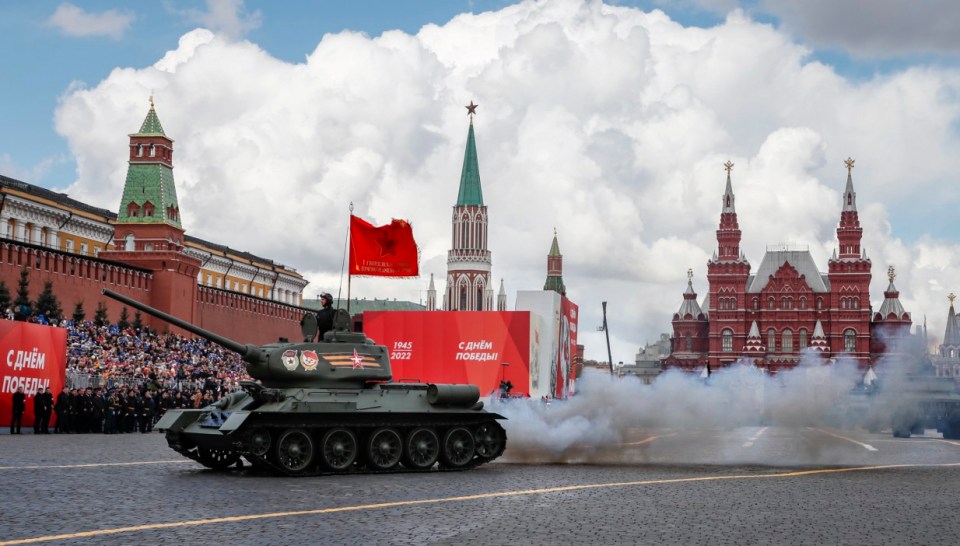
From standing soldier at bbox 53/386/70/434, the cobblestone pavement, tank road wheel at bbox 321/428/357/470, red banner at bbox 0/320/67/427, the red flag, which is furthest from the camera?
standing soldier at bbox 53/386/70/434

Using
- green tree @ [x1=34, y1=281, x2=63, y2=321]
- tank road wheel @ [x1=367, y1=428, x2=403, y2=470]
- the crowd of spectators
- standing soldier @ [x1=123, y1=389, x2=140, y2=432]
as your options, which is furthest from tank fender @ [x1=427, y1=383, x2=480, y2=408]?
green tree @ [x1=34, y1=281, x2=63, y2=321]

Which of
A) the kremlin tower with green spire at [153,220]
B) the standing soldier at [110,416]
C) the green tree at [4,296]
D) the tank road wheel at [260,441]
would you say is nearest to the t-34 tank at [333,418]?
the tank road wheel at [260,441]

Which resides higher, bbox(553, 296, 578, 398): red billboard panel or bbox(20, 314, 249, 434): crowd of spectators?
bbox(553, 296, 578, 398): red billboard panel

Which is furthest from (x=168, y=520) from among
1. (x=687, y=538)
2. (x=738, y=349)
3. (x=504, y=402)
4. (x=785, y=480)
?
(x=738, y=349)

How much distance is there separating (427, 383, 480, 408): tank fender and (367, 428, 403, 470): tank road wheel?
1019 millimetres

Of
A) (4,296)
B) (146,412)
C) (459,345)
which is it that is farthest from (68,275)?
(146,412)

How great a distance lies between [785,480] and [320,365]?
8414 mm

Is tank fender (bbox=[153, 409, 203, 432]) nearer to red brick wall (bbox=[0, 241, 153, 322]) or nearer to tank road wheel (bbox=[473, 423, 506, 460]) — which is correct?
tank road wheel (bbox=[473, 423, 506, 460])

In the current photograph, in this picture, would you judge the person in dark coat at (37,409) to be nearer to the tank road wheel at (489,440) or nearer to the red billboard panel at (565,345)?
the tank road wheel at (489,440)

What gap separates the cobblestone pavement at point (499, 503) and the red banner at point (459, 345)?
127ft

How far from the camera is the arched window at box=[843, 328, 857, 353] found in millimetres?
132250

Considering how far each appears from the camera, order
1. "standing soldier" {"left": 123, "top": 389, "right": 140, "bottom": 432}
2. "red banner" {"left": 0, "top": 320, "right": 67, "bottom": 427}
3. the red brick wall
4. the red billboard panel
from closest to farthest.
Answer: "red banner" {"left": 0, "top": 320, "right": 67, "bottom": 427}
"standing soldier" {"left": 123, "top": 389, "right": 140, "bottom": 432}
the red brick wall
the red billboard panel

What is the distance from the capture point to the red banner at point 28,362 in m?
34.2

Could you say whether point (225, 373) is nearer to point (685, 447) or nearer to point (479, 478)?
point (685, 447)
